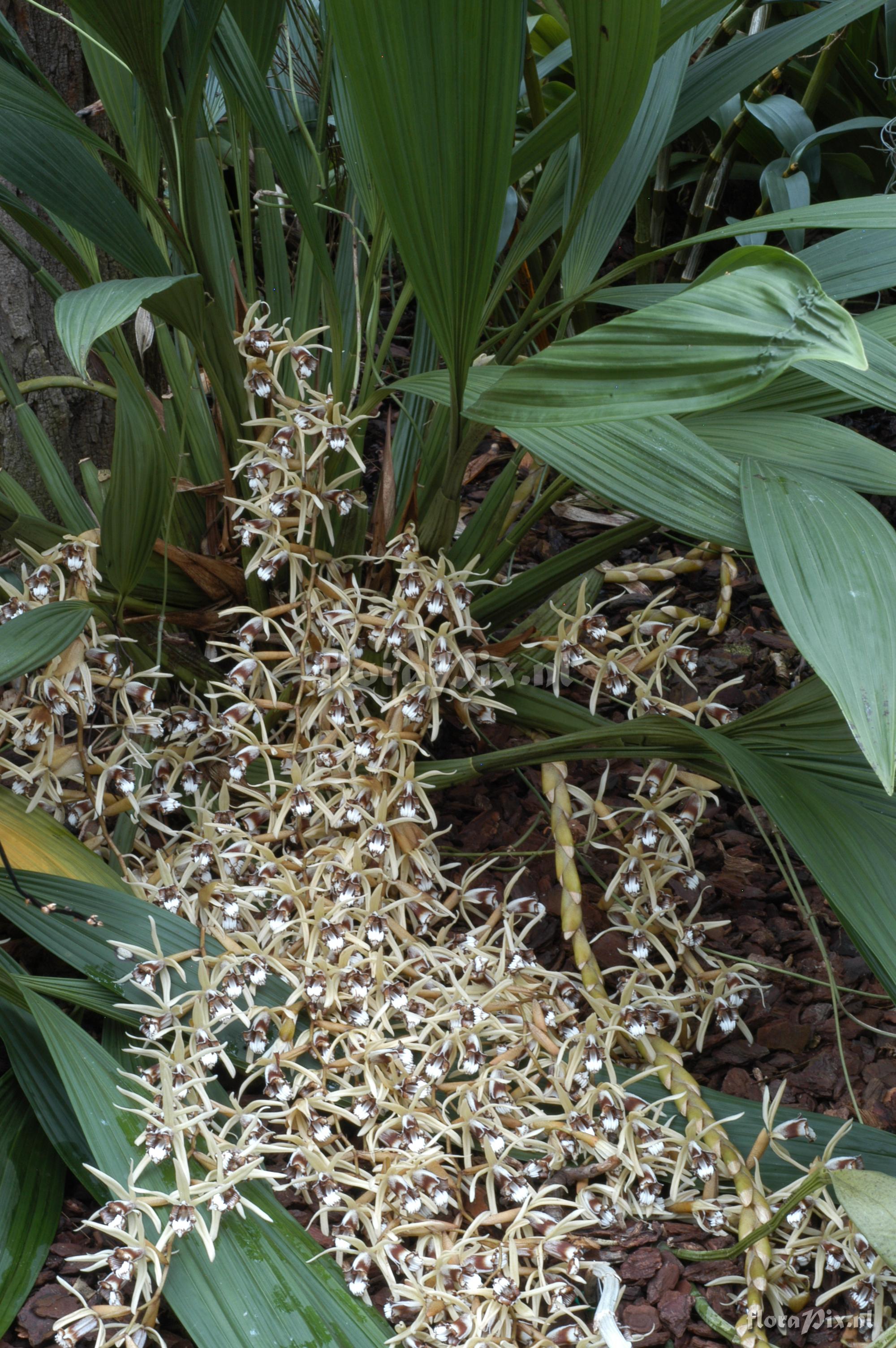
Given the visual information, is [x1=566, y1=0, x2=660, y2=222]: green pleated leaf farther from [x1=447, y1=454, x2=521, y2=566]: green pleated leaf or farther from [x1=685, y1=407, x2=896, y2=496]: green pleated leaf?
[x1=447, y1=454, x2=521, y2=566]: green pleated leaf

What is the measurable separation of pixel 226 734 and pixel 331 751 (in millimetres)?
112

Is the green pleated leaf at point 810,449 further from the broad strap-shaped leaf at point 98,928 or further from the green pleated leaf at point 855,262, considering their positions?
the broad strap-shaped leaf at point 98,928

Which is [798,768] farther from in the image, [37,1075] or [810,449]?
[37,1075]

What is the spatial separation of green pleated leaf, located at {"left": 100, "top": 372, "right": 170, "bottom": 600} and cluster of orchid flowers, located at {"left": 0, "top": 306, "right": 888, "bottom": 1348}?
0.04 m

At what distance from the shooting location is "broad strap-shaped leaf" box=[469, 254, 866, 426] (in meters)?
0.51

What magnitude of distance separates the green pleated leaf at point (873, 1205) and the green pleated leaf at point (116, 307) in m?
0.70

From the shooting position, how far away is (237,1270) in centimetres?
74

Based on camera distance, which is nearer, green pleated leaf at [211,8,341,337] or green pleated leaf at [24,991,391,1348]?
green pleated leaf at [24,991,391,1348]

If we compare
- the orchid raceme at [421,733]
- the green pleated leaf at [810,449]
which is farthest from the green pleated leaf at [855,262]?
the green pleated leaf at [810,449]

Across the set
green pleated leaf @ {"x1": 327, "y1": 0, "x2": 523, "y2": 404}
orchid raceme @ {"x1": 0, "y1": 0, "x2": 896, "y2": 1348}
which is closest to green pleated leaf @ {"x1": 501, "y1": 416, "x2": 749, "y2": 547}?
orchid raceme @ {"x1": 0, "y1": 0, "x2": 896, "y2": 1348}

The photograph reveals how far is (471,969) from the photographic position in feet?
3.07

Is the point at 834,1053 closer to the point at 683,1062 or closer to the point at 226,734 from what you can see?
the point at 683,1062

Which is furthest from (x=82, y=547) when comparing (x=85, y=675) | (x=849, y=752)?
(x=849, y=752)

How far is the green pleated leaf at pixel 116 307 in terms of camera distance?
0.68m
